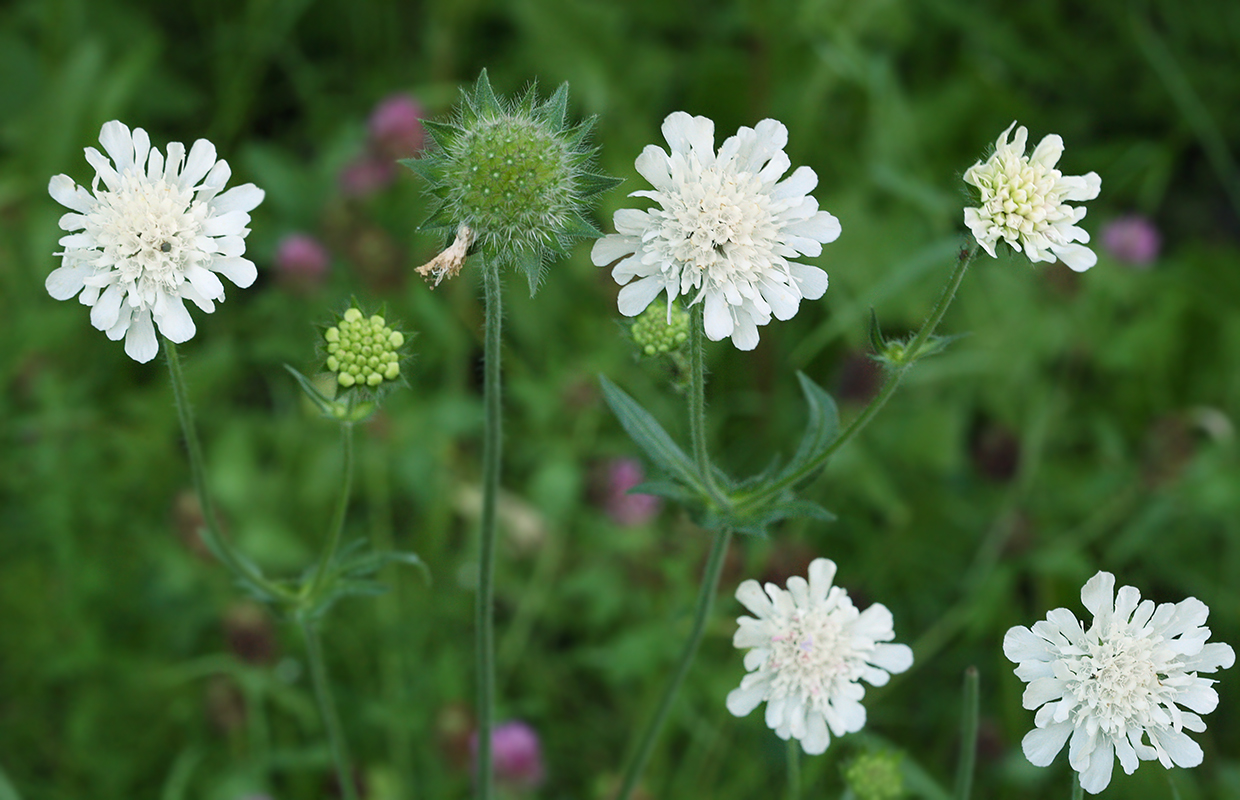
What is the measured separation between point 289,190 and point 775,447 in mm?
1817

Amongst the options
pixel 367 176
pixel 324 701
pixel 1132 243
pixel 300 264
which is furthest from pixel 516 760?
pixel 1132 243

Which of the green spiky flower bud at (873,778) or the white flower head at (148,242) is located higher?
the white flower head at (148,242)

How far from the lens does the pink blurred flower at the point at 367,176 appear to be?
3.59 meters

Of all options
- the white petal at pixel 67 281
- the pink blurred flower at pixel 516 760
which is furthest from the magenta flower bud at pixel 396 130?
the white petal at pixel 67 281

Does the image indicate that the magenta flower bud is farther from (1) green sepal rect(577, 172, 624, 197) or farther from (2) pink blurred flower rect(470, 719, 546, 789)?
(1) green sepal rect(577, 172, 624, 197)

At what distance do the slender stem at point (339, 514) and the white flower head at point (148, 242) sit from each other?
282 mm

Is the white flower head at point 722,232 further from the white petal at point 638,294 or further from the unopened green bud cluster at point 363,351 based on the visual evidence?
the unopened green bud cluster at point 363,351

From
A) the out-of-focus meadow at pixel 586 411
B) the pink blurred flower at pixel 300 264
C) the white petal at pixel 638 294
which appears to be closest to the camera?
the white petal at pixel 638 294

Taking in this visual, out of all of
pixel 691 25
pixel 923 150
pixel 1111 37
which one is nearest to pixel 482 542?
pixel 923 150

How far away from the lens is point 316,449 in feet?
11.1

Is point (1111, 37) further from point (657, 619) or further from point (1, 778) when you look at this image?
point (1, 778)

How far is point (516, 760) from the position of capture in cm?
288

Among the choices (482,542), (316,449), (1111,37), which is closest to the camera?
(482,542)

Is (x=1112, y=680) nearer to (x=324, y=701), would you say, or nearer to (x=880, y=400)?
(x=880, y=400)
